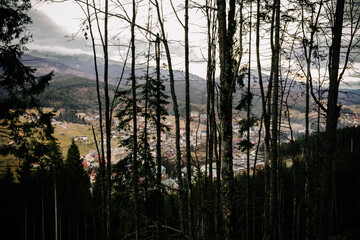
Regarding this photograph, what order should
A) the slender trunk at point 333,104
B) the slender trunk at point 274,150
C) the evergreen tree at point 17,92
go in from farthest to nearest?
the evergreen tree at point 17,92
the slender trunk at point 274,150
the slender trunk at point 333,104

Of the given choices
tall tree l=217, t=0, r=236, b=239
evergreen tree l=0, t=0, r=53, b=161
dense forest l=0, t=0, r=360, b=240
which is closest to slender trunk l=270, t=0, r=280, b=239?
dense forest l=0, t=0, r=360, b=240

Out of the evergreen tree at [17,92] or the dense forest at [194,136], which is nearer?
the dense forest at [194,136]

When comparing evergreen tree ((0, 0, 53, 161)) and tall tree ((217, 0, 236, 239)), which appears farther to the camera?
evergreen tree ((0, 0, 53, 161))

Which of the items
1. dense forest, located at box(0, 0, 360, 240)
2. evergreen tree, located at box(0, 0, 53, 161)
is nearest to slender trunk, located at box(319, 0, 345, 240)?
dense forest, located at box(0, 0, 360, 240)

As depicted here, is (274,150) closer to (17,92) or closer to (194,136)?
(194,136)

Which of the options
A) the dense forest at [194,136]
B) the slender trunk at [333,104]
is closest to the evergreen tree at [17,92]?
the dense forest at [194,136]

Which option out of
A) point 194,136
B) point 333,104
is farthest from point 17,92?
point 333,104

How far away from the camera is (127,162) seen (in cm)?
855

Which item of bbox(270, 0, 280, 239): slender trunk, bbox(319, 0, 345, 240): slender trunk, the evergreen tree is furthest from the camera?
the evergreen tree

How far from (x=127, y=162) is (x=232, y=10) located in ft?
25.0

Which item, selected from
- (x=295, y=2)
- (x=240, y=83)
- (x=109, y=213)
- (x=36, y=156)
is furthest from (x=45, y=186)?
(x=295, y=2)

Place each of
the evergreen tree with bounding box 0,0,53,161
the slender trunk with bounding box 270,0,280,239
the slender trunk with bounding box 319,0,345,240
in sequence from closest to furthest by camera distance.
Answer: the slender trunk with bounding box 319,0,345,240 → the slender trunk with bounding box 270,0,280,239 → the evergreen tree with bounding box 0,0,53,161

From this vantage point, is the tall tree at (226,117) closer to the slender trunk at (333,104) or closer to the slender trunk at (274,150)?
the slender trunk at (333,104)

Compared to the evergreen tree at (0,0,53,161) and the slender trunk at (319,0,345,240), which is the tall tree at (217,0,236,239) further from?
the evergreen tree at (0,0,53,161)
